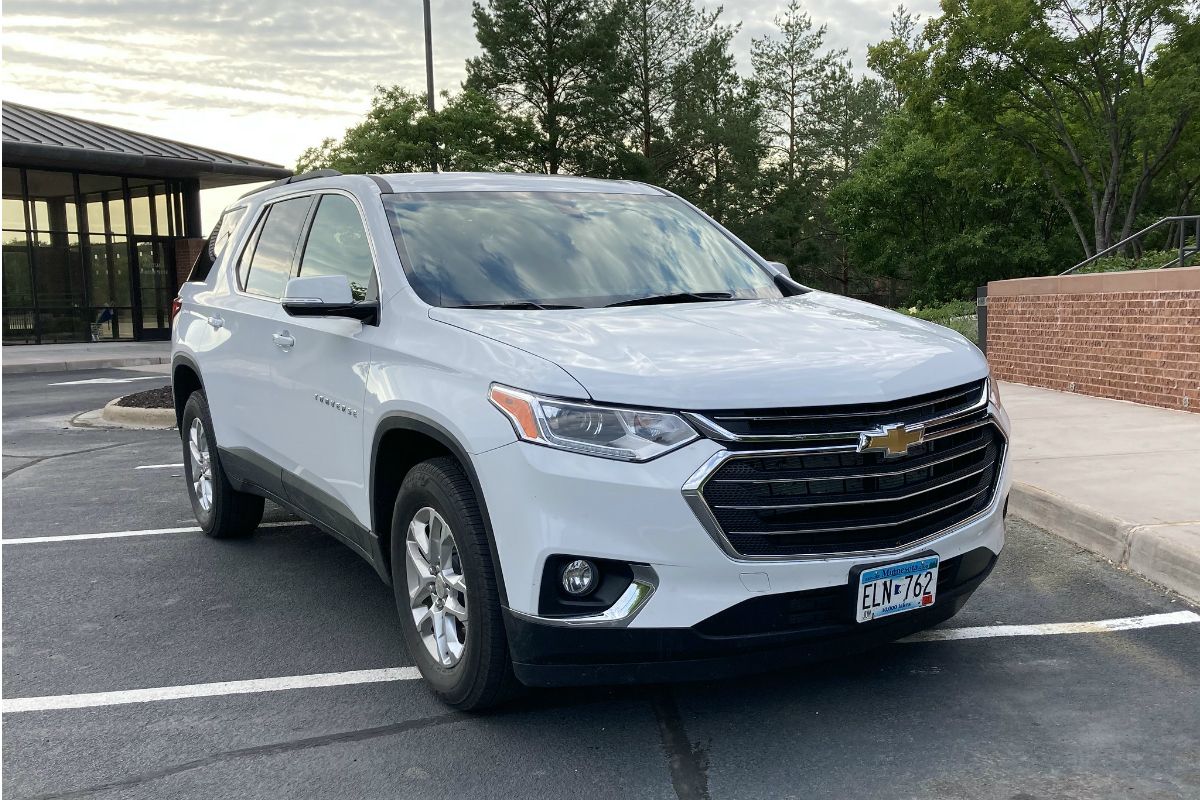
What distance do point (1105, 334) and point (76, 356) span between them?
2180 cm

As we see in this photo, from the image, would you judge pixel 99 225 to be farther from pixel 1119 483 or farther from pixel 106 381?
pixel 1119 483

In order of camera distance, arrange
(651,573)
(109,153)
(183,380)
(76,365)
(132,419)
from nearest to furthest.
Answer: (651,573) → (183,380) → (132,419) → (76,365) → (109,153)

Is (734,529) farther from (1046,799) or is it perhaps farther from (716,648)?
(1046,799)

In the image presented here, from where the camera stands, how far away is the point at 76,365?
2228cm

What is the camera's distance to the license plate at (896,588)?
321 centimetres

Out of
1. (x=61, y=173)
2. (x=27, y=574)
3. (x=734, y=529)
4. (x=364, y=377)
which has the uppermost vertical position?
(x=61, y=173)

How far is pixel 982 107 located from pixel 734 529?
83.1ft

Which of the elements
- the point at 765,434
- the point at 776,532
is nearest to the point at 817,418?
the point at 765,434

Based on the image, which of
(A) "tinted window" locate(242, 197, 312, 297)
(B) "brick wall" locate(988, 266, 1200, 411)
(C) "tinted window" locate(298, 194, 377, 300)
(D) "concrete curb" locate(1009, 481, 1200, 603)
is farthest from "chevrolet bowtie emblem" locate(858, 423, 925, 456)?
(B) "brick wall" locate(988, 266, 1200, 411)

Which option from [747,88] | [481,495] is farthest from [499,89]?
[481,495]

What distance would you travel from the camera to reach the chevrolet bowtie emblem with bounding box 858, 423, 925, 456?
3.15m

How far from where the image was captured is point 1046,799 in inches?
118

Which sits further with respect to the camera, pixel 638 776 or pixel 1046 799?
pixel 638 776

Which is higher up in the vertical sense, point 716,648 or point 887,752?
point 716,648
